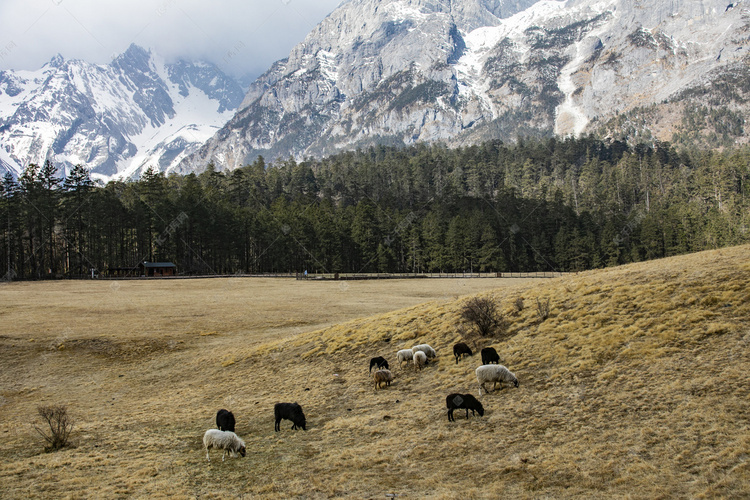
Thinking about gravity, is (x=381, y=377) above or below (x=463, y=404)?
below

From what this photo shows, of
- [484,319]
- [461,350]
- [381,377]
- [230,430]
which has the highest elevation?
[484,319]

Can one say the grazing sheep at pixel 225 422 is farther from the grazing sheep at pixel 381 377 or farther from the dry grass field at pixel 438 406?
the grazing sheep at pixel 381 377

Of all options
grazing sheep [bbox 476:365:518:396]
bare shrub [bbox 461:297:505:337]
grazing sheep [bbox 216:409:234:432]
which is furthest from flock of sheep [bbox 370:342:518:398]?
grazing sheep [bbox 216:409:234:432]

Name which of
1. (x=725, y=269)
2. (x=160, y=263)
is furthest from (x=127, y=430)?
(x=160, y=263)

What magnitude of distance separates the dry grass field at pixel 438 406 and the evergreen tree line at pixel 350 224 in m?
78.7

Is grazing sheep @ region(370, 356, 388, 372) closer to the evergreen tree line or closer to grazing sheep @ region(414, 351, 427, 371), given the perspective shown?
grazing sheep @ region(414, 351, 427, 371)

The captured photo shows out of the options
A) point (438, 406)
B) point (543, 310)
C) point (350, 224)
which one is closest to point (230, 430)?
point (438, 406)

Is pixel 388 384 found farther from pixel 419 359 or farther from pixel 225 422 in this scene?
pixel 225 422

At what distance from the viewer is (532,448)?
10.4 metres

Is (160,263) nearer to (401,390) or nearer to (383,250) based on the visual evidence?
(383,250)

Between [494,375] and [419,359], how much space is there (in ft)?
13.7

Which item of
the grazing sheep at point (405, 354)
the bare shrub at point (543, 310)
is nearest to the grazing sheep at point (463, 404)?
the grazing sheep at point (405, 354)

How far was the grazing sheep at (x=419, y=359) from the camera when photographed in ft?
58.6

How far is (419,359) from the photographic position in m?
17.9
